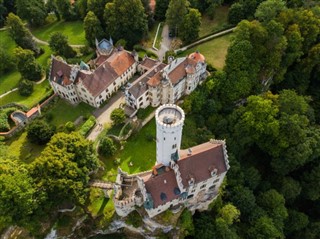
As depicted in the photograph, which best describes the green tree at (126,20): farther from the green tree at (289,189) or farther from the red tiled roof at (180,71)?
the green tree at (289,189)

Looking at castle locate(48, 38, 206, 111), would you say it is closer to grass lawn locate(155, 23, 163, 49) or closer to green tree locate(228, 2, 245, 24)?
grass lawn locate(155, 23, 163, 49)

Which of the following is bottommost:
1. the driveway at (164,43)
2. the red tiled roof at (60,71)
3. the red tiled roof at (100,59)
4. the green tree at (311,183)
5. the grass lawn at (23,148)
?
the green tree at (311,183)

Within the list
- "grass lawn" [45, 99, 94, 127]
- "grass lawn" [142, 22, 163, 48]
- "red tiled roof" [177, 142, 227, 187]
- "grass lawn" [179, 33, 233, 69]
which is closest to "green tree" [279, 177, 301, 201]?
"red tiled roof" [177, 142, 227, 187]

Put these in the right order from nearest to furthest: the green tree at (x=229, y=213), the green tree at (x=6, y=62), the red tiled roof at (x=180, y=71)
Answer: the green tree at (x=229, y=213) < the red tiled roof at (x=180, y=71) < the green tree at (x=6, y=62)

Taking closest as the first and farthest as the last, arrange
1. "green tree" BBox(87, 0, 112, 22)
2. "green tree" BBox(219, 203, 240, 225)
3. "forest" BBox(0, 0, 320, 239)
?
"forest" BBox(0, 0, 320, 239)
"green tree" BBox(219, 203, 240, 225)
"green tree" BBox(87, 0, 112, 22)

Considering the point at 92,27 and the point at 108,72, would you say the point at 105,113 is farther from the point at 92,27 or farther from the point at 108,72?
the point at 92,27

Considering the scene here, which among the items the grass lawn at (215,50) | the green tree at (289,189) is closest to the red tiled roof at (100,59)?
the grass lawn at (215,50)
